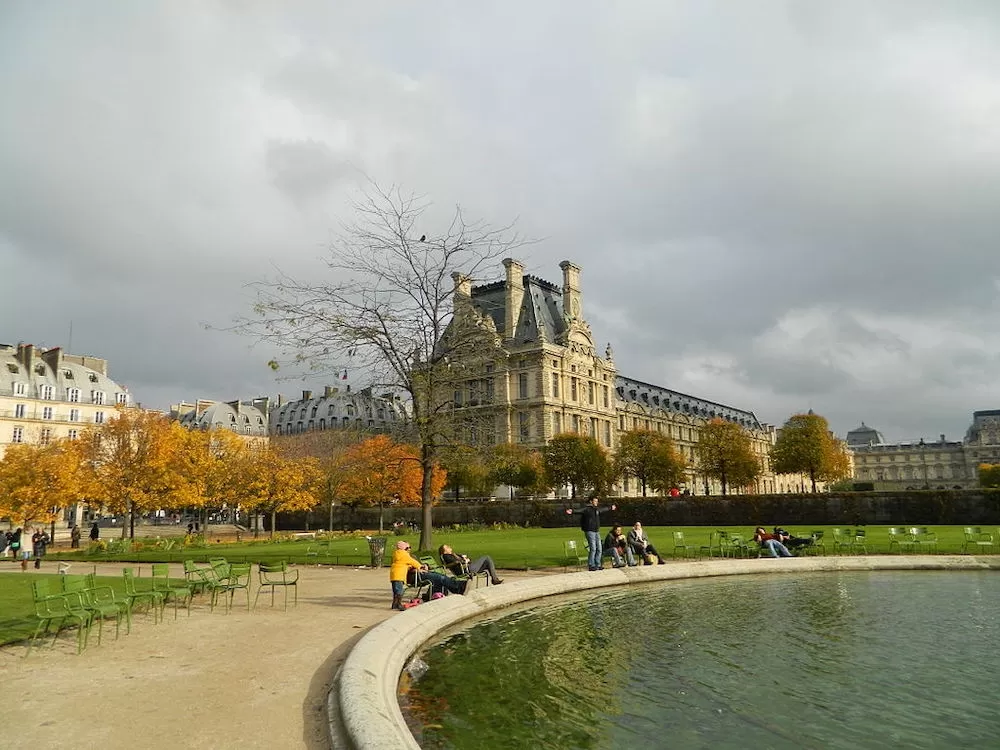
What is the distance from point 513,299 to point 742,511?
39.2 m

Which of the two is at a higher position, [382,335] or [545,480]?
[382,335]

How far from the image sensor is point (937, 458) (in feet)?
567

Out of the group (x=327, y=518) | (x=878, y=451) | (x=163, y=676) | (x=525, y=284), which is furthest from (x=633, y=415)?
(x=878, y=451)

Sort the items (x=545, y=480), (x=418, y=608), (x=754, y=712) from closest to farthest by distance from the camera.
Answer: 1. (x=754, y=712)
2. (x=418, y=608)
3. (x=545, y=480)

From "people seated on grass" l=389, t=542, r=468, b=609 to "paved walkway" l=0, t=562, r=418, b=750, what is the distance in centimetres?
60

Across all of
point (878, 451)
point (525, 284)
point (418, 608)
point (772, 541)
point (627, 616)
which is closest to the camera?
point (418, 608)

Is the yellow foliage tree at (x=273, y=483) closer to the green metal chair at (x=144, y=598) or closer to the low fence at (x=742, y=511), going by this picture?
the low fence at (x=742, y=511)

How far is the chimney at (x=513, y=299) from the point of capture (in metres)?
80.7

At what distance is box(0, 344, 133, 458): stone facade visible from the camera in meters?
69.1

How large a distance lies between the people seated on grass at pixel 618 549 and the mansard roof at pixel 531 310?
189 ft

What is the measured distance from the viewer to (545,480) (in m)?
63.1

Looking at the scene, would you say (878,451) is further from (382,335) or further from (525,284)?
(382,335)

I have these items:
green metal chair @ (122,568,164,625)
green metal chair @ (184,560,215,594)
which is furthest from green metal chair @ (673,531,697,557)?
green metal chair @ (122,568,164,625)

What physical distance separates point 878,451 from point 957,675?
19550cm
